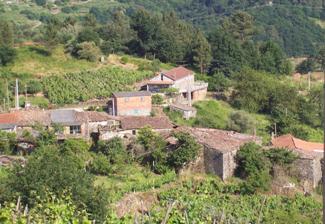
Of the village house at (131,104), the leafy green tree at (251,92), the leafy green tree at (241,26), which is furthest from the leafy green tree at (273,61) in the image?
the village house at (131,104)

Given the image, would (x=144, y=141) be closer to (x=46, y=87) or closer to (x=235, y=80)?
(x=46, y=87)

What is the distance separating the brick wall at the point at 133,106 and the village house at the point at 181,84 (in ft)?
8.52

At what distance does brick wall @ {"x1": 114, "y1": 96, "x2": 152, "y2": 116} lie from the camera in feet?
77.8

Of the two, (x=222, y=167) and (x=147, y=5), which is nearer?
(x=222, y=167)

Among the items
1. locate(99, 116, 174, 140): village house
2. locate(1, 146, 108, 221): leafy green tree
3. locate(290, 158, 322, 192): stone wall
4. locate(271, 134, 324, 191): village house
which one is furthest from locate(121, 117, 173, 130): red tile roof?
locate(1, 146, 108, 221): leafy green tree

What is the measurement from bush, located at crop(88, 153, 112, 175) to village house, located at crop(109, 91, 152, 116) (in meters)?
5.61

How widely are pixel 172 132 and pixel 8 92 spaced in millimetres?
8171

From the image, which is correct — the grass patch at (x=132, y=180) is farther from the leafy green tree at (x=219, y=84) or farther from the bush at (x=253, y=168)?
the leafy green tree at (x=219, y=84)

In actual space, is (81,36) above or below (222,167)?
above

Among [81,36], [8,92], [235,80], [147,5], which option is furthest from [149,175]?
[147,5]

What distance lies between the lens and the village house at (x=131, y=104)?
23.7 m

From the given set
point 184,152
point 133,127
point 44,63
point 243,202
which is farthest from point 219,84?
point 243,202

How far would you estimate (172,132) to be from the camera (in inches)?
783

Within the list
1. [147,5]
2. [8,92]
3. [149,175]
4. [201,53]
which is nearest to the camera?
[149,175]
